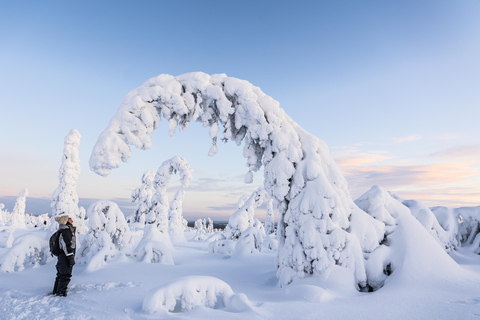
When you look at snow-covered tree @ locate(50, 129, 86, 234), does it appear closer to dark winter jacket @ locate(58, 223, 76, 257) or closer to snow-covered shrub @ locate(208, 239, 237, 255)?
snow-covered shrub @ locate(208, 239, 237, 255)

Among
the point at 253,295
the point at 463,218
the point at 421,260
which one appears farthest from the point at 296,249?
the point at 463,218

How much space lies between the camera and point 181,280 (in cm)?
448

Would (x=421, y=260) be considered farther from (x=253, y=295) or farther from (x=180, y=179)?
(x=180, y=179)

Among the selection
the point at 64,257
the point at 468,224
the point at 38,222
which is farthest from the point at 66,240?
the point at 38,222

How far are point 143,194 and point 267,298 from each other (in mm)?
22650

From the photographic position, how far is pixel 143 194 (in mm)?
25438

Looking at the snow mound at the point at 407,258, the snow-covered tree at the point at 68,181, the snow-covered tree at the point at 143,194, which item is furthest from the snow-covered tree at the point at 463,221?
the snow-covered tree at the point at 143,194

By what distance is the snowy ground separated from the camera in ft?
13.3

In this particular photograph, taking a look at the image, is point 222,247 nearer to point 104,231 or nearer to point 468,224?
point 104,231

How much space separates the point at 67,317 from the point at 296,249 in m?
4.81

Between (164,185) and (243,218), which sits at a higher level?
(164,185)

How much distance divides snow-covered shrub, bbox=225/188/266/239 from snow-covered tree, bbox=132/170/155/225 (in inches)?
399

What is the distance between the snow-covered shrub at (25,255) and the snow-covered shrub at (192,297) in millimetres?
5975

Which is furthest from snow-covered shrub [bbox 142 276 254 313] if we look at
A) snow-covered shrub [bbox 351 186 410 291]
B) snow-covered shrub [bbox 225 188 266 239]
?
snow-covered shrub [bbox 225 188 266 239]
